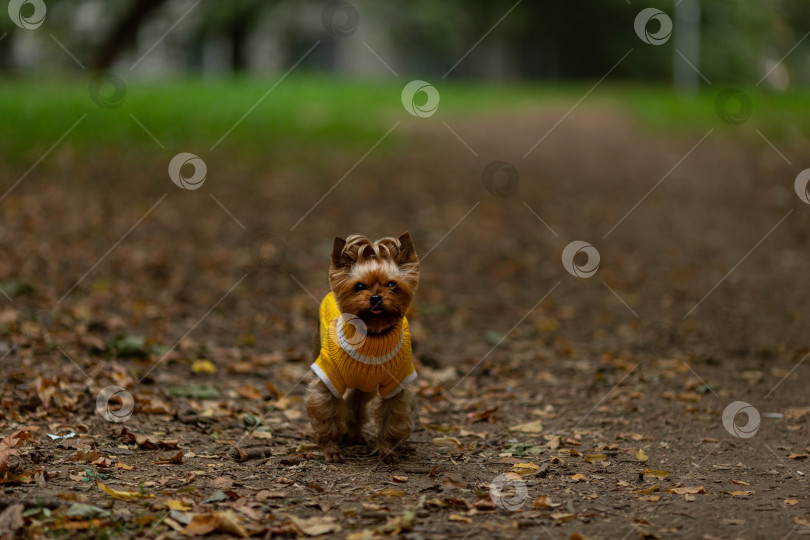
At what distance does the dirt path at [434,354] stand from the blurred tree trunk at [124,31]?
619 cm

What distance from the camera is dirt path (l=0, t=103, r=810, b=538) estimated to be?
14.1 feet

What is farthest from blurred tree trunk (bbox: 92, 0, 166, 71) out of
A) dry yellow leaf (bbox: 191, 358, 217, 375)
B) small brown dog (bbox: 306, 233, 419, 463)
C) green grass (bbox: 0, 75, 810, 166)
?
small brown dog (bbox: 306, 233, 419, 463)

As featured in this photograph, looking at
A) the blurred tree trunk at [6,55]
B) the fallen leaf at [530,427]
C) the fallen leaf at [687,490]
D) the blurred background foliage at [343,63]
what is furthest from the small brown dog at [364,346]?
the blurred tree trunk at [6,55]

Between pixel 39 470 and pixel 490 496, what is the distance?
2.15m

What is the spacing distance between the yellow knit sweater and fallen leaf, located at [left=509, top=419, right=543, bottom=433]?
0.95 meters

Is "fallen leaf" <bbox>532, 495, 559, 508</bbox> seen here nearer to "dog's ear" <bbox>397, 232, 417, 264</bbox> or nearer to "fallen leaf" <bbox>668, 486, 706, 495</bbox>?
"fallen leaf" <bbox>668, 486, 706, 495</bbox>

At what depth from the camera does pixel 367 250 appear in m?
4.62

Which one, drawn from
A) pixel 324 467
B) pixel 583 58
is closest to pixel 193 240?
pixel 324 467

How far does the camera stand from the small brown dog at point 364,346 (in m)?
4.56

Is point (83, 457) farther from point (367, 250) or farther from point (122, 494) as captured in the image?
point (367, 250)

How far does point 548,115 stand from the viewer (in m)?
28.2

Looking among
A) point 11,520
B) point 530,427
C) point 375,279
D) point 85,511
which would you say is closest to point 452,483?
point 375,279

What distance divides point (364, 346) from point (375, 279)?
0.42 metres

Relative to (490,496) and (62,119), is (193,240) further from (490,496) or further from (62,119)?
(490,496)
